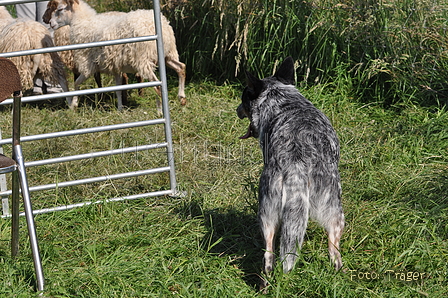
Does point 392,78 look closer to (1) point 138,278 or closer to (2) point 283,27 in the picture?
(2) point 283,27

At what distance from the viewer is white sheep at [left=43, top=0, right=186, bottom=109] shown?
21.1 ft

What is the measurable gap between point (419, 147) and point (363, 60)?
168 centimetres

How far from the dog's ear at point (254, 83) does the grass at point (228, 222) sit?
0.75 m

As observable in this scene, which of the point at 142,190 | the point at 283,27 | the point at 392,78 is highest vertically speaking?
the point at 283,27

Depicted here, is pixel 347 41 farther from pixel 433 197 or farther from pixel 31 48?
pixel 31 48

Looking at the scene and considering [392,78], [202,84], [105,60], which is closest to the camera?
[392,78]

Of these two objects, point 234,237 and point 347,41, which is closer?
point 234,237

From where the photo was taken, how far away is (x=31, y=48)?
6.64m

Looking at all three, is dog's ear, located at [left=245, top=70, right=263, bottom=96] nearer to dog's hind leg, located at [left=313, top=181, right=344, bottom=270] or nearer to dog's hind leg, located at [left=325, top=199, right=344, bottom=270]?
dog's hind leg, located at [left=313, top=181, right=344, bottom=270]

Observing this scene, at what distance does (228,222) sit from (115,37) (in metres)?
3.56

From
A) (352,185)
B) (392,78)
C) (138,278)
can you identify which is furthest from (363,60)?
(138,278)

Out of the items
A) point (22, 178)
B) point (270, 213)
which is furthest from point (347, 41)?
point (22, 178)

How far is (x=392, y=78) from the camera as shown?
5832 millimetres

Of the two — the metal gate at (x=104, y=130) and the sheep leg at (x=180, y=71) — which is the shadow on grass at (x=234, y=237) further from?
the sheep leg at (x=180, y=71)
